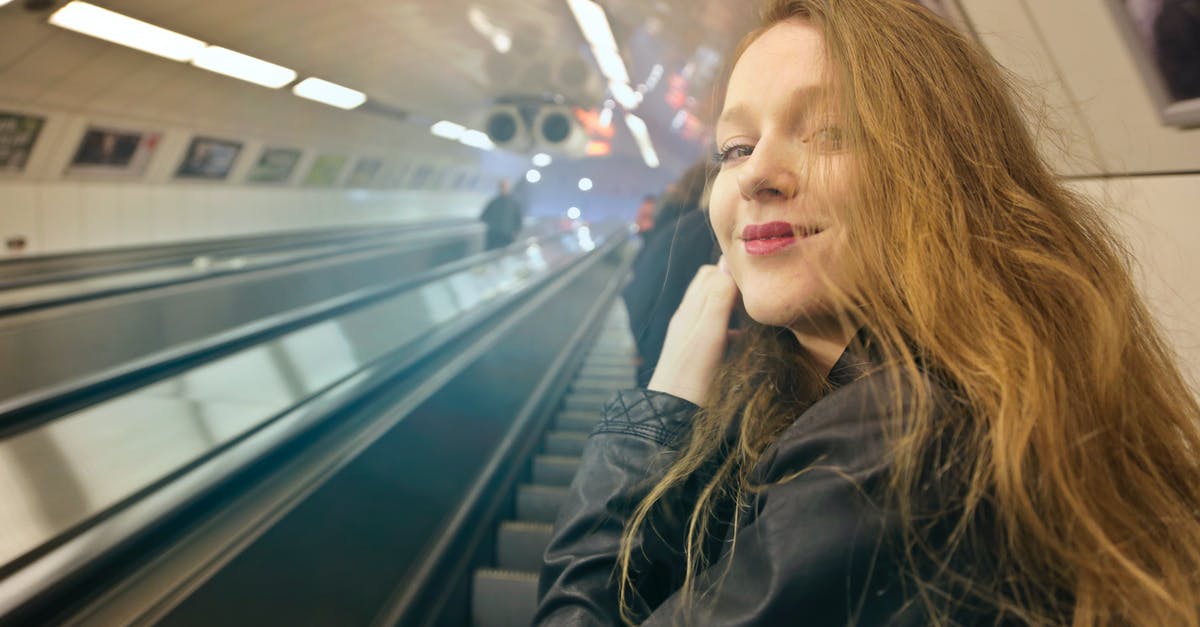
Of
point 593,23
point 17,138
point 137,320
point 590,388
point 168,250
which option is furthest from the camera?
point 168,250

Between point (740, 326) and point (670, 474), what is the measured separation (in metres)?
0.45

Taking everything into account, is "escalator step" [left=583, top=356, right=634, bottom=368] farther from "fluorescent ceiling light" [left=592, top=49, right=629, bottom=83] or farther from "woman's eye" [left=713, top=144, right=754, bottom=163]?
"woman's eye" [left=713, top=144, right=754, bottom=163]

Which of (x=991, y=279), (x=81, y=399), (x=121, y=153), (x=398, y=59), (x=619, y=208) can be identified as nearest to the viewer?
(x=991, y=279)

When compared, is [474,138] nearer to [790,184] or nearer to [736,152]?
[736,152]

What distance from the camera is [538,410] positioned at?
4707 mm

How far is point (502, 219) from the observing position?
1188cm

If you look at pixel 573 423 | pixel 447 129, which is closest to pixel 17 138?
pixel 573 423

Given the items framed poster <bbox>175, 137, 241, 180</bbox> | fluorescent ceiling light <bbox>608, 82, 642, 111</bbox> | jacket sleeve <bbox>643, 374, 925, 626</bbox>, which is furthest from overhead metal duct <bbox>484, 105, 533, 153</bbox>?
jacket sleeve <bbox>643, 374, 925, 626</bbox>

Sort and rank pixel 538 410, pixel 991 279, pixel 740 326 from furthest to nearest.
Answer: pixel 538 410 < pixel 740 326 < pixel 991 279

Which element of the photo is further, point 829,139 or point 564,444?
point 564,444

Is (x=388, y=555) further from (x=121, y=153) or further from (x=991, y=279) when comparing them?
(x=121, y=153)

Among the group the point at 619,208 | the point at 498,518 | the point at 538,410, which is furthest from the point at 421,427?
the point at 619,208

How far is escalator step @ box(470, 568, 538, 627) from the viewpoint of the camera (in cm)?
296

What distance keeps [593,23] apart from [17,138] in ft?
19.2
